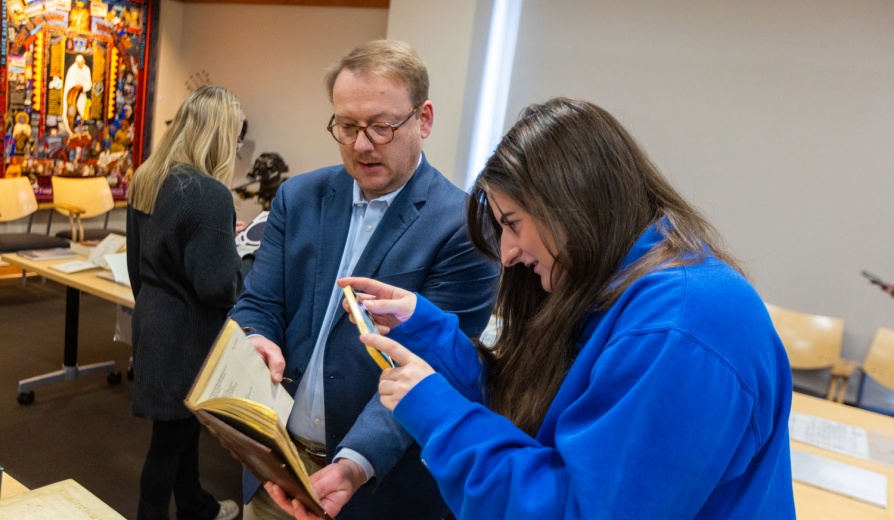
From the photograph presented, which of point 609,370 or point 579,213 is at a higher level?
point 579,213

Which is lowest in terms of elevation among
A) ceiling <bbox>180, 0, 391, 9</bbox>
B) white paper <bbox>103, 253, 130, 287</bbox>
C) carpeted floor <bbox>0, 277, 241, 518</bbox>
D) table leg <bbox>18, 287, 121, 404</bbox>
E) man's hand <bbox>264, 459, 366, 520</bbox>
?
carpeted floor <bbox>0, 277, 241, 518</bbox>

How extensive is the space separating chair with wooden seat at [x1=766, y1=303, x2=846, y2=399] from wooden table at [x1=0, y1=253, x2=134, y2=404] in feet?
11.6

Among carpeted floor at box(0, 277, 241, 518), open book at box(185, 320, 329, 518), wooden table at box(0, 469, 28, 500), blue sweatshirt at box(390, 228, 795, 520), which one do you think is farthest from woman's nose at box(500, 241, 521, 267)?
carpeted floor at box(0, 277, 241, 518)

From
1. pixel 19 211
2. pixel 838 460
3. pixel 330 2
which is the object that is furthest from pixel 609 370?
pixel 19 211

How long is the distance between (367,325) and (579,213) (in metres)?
0.43

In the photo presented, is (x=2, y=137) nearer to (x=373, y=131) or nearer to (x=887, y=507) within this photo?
(x=373, y=131)

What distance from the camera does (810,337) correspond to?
4.00 meters

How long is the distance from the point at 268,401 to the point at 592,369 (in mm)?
654

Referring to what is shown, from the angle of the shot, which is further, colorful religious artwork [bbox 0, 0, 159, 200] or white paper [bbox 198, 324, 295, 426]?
colorful religious artwork [bbox 0, 0, 159, 200]

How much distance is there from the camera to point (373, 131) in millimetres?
1523

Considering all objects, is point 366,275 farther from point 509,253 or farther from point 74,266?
point 74,266

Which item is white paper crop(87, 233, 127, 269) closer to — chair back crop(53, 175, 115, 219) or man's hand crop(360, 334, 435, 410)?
chair back crop(53, 175, 115, 219)

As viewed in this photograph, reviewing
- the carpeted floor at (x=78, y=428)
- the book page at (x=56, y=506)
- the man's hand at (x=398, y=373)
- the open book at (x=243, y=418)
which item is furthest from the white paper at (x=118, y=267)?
the man's hand at (x=398, y=373)

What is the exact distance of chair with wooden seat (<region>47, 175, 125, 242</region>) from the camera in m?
6.11
